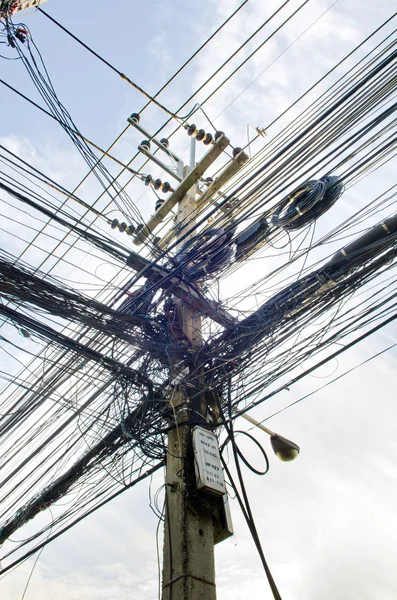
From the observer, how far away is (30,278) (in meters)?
2.91

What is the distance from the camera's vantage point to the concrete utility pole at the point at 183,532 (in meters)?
2.27

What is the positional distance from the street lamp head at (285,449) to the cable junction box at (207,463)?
28.2 inches

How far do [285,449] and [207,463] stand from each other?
0.93m


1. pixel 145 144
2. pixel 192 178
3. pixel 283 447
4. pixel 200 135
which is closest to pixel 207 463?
pixel 283 447

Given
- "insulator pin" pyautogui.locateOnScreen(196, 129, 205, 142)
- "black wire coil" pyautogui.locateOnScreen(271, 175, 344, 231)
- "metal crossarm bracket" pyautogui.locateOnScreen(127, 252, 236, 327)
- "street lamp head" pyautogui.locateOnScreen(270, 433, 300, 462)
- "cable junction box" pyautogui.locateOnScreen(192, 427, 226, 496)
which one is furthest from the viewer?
"insulator pin" pyautogui.locateOnScreen(196, 129, 205, 142)

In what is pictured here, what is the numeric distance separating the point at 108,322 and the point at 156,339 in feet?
1.65

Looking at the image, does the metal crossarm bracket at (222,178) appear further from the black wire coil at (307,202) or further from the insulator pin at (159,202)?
the black wire coil at (307,202)

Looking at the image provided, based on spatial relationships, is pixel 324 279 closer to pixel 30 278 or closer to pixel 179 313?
pixel 179 313

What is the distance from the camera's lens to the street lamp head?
3.37m

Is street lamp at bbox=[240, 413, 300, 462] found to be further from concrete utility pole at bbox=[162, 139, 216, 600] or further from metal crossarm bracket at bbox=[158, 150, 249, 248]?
metal crossarm bracket at bbox=[158, 150, 249, 248]

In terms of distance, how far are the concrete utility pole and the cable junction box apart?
0.34 feet

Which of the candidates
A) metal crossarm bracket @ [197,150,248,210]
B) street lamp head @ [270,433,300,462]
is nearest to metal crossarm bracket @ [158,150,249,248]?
metal crossarm bracket @ [197,150,248,210]

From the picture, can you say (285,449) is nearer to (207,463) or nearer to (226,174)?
(207,463)

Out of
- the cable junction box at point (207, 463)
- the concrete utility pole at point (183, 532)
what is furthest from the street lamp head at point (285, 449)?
the concrete utility pole at point (183, 532)
